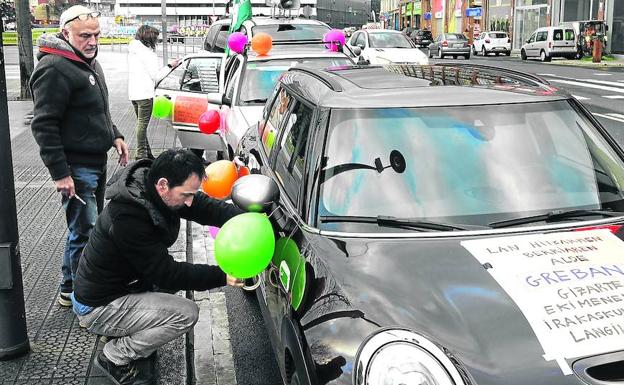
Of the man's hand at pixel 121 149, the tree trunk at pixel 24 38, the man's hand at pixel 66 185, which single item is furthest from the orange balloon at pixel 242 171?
the tree trunk at pixel 24 38

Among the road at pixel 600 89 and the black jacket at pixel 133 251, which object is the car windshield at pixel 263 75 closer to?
the road at pixel 600 89

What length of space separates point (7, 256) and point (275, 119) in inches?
72.5

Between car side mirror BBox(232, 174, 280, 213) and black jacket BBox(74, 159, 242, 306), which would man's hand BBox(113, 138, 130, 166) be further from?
car side mirror BBox(232, 174, 280, 213)

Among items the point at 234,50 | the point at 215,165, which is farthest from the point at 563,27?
the point at 215,165

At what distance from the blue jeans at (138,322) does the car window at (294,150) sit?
0.83 metres

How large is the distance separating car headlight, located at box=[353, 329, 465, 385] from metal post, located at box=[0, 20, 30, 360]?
7.73 feet

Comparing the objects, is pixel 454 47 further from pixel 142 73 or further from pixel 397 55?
pixel 142 73

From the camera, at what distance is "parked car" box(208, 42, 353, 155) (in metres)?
7.70

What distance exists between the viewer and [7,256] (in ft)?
12.5

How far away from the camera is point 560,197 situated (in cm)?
325

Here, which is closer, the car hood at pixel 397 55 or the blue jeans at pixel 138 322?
the blue jeans at pixel 138 322

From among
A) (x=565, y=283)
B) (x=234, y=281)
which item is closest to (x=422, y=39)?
(x=234, y=281)

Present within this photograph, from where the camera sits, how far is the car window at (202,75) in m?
10.0

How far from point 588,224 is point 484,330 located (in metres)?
1.02
